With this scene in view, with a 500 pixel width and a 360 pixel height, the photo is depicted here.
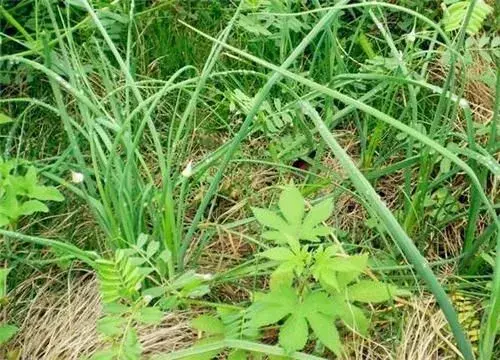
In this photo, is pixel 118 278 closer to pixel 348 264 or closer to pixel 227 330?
pixel 227 330

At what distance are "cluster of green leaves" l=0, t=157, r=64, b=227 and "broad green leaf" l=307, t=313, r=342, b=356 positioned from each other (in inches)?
21.2

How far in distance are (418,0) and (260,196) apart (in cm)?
74

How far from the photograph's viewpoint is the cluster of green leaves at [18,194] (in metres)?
1.57

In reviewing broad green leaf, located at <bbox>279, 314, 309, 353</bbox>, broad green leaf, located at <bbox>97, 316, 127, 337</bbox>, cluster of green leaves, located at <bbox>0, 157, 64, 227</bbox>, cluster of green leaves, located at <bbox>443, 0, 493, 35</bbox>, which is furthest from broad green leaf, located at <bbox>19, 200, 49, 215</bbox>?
cluster of green leaves, located at <bbox>443, 0, 493, 35</bbox>

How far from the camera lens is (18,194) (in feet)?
5.31

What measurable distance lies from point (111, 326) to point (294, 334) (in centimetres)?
27

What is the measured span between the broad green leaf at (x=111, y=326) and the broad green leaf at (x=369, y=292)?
350 millimetres

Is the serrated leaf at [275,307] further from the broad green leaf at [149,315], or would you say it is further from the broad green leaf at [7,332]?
the broad green leaf at [7,332]

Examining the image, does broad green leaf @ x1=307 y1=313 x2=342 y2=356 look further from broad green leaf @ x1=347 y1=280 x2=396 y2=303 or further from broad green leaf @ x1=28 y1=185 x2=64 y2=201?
broad green leaf @ x1=28 y1=185 x2=64 y2=201

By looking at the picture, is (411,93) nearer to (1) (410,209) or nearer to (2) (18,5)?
(1) (410,209)

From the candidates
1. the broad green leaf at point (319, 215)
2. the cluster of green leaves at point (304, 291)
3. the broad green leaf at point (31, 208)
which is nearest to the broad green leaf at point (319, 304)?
the cluster of green leaves at point (304, 291)

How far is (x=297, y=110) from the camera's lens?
1854 millimetres

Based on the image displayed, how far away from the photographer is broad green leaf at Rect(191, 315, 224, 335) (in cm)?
144

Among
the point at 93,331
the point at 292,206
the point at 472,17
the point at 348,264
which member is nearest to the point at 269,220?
the point at 292,206
